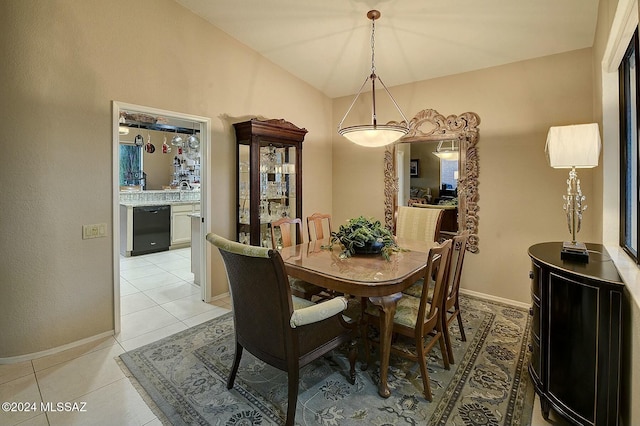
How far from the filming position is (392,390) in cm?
208

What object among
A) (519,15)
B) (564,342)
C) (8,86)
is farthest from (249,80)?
(564,342)

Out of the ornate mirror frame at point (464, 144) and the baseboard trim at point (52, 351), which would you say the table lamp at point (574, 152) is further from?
the baseboard trim at point (52, 351)

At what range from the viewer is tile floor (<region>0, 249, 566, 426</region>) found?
187cm

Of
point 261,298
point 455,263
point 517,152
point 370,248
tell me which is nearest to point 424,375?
point 455,263

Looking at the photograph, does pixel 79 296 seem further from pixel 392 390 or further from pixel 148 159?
pixel 148 159

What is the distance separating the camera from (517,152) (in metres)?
3.45

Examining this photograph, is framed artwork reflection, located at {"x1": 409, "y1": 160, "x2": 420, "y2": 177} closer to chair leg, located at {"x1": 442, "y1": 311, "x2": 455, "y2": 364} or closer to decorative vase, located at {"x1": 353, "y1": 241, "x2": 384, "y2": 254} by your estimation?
decorative vase, located at {"x1": 353, "y1": 241, "x2": 384, "y2": 254}

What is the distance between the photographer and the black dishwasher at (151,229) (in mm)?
5814

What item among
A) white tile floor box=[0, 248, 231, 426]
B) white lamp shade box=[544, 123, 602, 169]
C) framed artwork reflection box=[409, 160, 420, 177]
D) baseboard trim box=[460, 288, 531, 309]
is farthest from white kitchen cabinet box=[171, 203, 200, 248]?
white lamp shade box=[544, 123, 602, 169]

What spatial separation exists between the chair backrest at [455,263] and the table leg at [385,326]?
542mm

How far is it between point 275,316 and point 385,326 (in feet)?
2.42

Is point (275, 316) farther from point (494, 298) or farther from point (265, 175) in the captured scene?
point (494, 298)

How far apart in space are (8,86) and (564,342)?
4.09 meters

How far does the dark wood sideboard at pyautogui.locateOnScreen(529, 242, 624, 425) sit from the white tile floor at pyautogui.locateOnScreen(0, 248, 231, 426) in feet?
7.45
